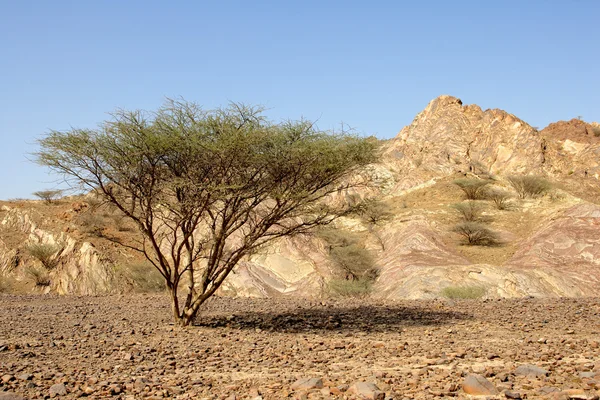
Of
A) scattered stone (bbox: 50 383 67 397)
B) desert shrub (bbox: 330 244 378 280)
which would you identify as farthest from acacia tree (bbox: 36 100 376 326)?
desert shrub (bbox: 330 244 378 280)

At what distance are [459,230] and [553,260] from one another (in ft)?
16.5

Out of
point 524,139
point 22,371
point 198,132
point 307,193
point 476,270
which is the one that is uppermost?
point 524,139

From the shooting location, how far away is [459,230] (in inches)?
914

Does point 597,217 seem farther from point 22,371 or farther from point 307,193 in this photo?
point 22,371

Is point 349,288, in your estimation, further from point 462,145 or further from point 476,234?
point 462,145

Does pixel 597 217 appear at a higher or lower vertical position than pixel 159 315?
higher

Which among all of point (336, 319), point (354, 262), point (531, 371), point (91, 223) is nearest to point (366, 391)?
point (531, 371)

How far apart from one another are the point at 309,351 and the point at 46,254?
2082 cm

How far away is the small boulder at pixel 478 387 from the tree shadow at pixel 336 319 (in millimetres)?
4337

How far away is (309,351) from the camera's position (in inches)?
304

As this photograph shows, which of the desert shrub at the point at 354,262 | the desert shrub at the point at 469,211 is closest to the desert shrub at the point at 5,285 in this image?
the desert shrub at the point at 354,262

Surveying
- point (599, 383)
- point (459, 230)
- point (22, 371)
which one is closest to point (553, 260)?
point (459, 230)

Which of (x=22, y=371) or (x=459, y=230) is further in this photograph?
(x=459, y=230)

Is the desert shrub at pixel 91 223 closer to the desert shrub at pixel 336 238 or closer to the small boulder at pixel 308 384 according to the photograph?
the desert shrub at pixel 336 238
